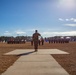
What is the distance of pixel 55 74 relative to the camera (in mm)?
9711

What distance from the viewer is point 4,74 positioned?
9734mm

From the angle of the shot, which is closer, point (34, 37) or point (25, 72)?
point (25, 72)

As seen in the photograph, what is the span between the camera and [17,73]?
32.5ft

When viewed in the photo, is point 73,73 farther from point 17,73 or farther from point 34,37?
point 34,37

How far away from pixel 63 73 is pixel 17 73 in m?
1.90

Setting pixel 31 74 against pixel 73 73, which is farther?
pixel 73 73

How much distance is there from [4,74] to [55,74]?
6.74ft

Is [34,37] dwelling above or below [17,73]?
above

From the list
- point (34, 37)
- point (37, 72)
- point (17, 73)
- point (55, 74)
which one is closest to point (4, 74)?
point (17, 73)

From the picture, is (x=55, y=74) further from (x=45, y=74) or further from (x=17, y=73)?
(x=17, y=73)

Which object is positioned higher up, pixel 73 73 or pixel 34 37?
pixel 34 37

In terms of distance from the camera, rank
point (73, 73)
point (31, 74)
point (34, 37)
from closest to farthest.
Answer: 1. point (31, 74)
2. point (73, 73)
3. point (34, 37)

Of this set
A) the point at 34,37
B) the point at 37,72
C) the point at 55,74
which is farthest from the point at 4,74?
the point at 34,37

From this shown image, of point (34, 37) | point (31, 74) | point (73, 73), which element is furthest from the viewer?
point (34, 37)
